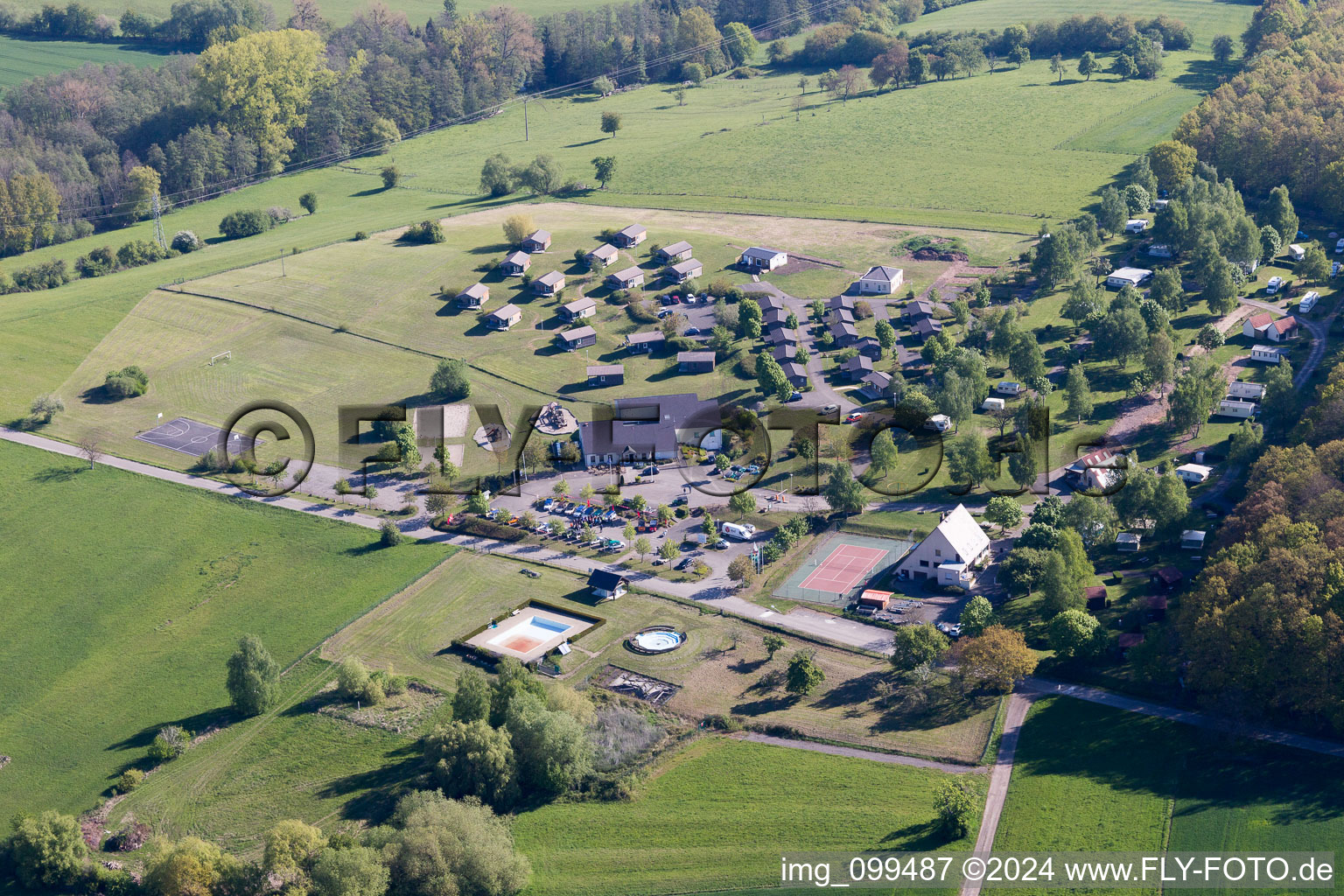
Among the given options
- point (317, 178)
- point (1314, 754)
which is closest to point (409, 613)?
point (1314, 754)

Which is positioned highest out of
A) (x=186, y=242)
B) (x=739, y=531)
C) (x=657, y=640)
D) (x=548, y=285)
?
(x=186, y=242)

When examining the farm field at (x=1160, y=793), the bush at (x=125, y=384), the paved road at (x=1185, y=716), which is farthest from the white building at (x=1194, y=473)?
the bush at (x=125, y=384)

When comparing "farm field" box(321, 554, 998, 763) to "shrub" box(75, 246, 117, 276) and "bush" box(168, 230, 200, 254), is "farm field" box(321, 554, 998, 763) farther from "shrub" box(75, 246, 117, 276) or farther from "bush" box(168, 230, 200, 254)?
"bush" box(168, 230, 200, 254)

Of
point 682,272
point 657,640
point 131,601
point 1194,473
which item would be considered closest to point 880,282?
point 682,272

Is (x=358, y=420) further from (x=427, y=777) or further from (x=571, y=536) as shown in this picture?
(x=427, y=777)

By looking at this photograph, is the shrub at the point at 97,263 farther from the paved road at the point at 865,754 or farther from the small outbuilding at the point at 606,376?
the paved road at the point at 865,754

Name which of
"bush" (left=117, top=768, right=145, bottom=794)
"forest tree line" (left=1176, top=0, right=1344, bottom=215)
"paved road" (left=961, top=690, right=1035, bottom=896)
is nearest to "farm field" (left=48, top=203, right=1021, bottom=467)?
"forest tree line" (left=1176, top=0, right=1344, bottom=215)

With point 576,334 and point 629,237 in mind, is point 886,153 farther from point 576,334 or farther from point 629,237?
point 576,334
